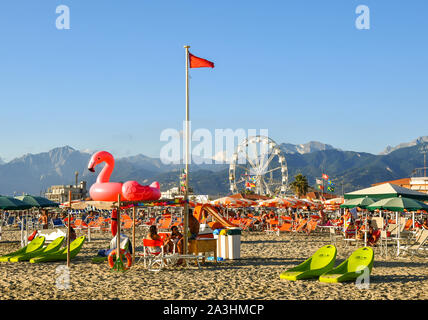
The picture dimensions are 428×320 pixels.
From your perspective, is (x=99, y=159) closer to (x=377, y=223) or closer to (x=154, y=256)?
(x=154, y=256)

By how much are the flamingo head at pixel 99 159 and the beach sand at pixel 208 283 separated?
2312 millimetres

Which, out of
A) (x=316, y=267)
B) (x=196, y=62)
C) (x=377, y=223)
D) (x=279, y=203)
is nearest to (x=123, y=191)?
(x=196, y=62)

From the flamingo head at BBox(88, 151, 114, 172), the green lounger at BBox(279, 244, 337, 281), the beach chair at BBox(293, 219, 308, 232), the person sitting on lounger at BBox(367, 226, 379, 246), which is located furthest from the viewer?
the beach chair at BBox(293, 219, 308, 232)

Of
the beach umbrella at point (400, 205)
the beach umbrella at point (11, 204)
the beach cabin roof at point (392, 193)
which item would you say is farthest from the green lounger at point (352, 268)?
the beach umbrella at point (11, 204)

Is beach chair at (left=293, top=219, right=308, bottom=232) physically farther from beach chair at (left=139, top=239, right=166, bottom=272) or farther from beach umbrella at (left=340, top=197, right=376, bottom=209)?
beach chair at (left=139, top=239, right=166, bottom=272)

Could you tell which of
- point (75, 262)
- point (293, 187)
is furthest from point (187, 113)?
point (293, 187)

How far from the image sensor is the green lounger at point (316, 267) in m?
9.27

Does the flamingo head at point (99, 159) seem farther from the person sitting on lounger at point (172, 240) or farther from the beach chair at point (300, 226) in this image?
the beach chair at point (300, 226)

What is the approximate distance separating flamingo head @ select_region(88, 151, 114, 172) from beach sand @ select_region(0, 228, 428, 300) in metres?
2.31

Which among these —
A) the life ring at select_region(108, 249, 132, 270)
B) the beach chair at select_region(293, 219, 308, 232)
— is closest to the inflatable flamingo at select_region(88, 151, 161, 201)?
the life ring at select_region(108, 249, 132, 270)

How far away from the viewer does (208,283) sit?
29.6 feet

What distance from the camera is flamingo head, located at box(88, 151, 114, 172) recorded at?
12.6m
